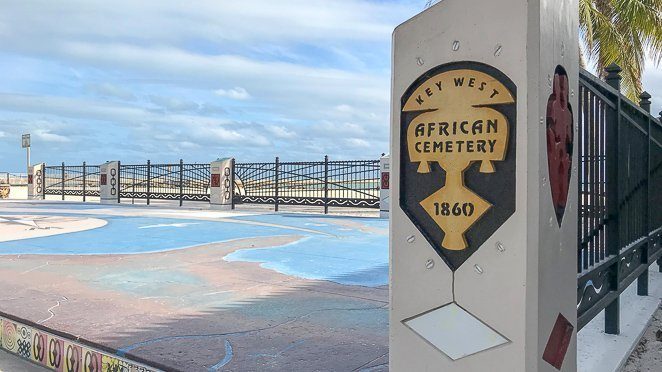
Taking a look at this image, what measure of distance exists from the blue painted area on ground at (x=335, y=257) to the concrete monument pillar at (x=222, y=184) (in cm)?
888

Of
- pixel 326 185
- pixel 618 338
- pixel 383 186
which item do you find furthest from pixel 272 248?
pixel 326 185

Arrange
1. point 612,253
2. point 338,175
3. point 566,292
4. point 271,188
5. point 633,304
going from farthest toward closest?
point 271,188 → point 338,175 → point 633,304 → point 612,253 → point 566,292

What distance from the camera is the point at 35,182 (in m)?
29.7

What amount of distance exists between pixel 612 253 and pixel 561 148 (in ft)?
8.79

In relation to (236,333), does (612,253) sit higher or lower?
higher

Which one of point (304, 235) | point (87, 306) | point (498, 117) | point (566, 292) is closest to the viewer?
point (498, 117)

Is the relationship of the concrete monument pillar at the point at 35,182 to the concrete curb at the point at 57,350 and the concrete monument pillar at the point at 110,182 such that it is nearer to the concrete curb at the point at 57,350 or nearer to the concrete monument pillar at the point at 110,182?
the concrete monument pillar at the point at 110,182

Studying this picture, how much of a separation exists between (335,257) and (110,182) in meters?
19.6

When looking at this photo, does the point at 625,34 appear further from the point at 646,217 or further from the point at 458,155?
the point at 458,155

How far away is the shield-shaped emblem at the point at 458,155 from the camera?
6.22 feet

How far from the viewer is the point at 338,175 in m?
18.8

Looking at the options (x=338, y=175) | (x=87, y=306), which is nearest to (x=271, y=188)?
(x=338, y=175)

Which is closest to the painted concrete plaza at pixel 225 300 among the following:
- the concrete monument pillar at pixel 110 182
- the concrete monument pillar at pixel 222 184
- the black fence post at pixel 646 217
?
the black fence post at pixel 646 217

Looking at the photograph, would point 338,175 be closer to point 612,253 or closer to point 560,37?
point 612,253
